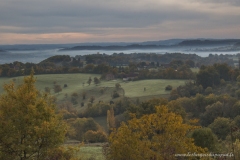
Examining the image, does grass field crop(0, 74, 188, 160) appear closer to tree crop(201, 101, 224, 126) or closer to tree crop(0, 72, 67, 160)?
tree crop(201, 101, 224, 126)

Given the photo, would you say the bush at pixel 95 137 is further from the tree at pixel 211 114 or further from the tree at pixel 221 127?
the tree at pixel 211 114

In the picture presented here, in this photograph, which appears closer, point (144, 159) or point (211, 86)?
point (144, 159)

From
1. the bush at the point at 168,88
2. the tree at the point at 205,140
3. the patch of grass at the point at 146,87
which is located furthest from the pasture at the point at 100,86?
the tree at the point at 205,140

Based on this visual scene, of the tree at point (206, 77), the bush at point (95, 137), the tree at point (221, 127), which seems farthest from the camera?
the tree at point (206, 77)

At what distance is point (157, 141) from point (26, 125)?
7.73 m

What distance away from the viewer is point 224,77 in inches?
4562

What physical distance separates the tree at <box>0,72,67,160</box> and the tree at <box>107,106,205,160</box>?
14.0 feet

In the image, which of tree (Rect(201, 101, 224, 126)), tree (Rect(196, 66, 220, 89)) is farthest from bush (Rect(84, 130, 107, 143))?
tree (Rect(196, 66, 220, 89))

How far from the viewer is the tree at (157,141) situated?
17.1 metres

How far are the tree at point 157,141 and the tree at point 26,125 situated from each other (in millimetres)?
4265

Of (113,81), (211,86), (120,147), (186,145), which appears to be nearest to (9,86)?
(120,147)

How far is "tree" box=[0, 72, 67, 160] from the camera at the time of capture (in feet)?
46.0

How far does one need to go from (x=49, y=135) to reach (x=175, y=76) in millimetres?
112863

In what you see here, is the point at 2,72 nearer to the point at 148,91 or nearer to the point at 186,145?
the point at 148,91
